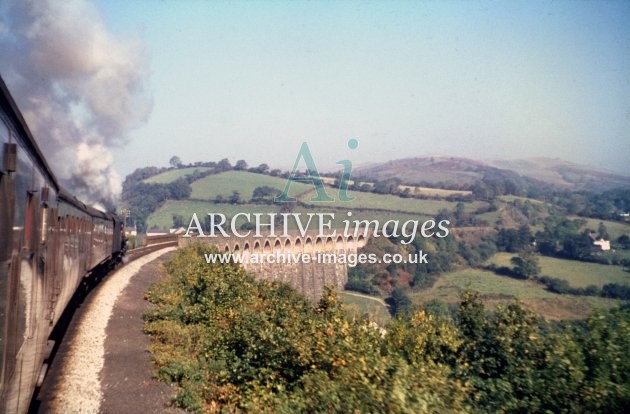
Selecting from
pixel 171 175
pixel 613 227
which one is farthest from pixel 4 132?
pixel 171 175

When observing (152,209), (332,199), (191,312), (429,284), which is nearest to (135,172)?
(152,209)

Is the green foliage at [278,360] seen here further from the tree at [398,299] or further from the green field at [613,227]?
the green field at [613,227]

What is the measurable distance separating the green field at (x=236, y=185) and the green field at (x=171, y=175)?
7328 millimetres

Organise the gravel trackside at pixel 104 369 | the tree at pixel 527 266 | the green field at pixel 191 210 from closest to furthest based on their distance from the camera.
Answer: the gravel trackside at pixel 104 369 < the tree at pixel 527 266 < the green field at pixel 191 210

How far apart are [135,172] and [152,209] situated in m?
42.1

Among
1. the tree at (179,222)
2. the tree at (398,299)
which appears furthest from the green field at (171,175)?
the tree at (398,299)

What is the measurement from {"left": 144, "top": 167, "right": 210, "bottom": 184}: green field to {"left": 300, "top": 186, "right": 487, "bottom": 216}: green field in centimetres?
2526

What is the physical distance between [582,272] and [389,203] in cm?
3561

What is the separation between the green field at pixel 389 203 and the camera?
84688mm

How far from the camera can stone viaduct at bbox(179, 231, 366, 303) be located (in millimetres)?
46469

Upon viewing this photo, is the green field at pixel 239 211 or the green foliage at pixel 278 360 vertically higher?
the green field at pixel 239 211

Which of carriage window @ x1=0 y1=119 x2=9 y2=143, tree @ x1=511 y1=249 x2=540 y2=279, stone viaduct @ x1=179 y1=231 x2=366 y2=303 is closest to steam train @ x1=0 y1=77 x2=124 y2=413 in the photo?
carriage window @ x1=0 y1=119 x2=9 y2=143

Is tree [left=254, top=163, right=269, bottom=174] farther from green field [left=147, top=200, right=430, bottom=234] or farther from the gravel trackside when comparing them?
the gravel trackside

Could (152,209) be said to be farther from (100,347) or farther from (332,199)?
(100,347)
